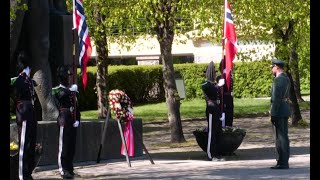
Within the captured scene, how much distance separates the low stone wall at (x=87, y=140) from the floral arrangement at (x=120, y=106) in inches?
16.6

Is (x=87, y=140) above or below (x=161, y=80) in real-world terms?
below

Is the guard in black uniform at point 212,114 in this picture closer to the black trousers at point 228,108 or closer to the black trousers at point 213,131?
the black trousers at point 213,131

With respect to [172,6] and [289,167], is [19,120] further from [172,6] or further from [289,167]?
[172,6]

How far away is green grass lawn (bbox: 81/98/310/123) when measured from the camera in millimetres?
29498

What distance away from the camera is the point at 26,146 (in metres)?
11.4

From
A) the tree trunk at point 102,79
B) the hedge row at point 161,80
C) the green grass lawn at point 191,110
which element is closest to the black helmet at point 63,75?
the tree trunk at point 102,79

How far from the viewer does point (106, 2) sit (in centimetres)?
1886

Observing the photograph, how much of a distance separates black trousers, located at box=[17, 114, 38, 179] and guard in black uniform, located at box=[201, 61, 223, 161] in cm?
428

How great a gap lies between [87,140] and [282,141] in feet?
11.3

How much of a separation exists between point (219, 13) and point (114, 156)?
5.05 metres

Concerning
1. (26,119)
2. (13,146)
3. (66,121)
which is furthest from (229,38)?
(13,146)

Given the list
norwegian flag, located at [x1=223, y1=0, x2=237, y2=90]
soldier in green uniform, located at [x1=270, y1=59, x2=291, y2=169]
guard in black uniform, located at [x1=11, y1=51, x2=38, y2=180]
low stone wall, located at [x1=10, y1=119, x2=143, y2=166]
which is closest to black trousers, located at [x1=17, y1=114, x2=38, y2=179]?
guard in black uniform, located at [x1=11, y1=51, x2=38, y2=180]

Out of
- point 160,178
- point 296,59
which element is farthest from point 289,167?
point 296,59

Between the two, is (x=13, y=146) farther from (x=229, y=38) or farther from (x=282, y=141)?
(x=229, y=38)
